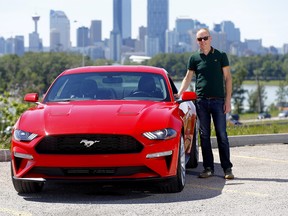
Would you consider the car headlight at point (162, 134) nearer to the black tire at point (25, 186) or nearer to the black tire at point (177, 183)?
the black tire at point (177, 183)

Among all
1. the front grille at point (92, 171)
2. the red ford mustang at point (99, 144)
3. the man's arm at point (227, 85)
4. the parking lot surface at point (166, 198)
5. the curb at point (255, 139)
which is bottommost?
the curb at point (255, 139)

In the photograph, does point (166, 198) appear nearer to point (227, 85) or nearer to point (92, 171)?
point (92, 171)

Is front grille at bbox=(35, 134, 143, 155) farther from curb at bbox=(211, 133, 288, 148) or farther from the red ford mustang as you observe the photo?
curb at bbox=(211, 133, 288, 148)

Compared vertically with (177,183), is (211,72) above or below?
above

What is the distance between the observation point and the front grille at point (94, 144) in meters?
8.01

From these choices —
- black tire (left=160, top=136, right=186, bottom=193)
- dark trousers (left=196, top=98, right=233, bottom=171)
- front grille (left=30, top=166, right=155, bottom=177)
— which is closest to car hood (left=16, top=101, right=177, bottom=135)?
front grille (left=30, top=166, right=155, bottom=177)

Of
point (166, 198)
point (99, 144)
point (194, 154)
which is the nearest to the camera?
point (99, 144)

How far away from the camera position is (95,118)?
829 centimetres

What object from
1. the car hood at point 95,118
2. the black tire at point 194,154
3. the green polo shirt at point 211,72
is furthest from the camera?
the black tire at point 194,154

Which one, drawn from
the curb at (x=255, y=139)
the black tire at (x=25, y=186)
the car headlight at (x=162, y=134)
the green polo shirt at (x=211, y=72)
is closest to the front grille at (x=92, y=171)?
the car headlight at (x=162, y=134)

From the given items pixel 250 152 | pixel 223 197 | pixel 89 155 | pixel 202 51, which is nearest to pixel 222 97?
pixel 202 51

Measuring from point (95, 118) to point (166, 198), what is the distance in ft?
3.64

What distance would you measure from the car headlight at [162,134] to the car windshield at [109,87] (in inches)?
41.5

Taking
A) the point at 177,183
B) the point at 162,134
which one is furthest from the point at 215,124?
the point at 162,134
